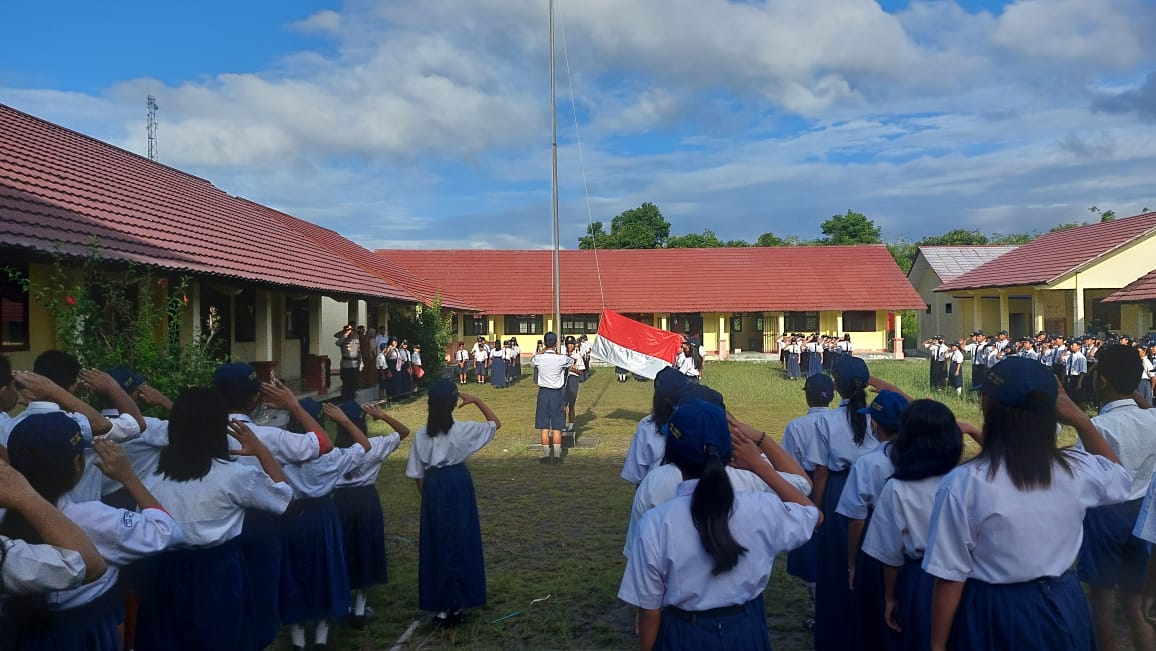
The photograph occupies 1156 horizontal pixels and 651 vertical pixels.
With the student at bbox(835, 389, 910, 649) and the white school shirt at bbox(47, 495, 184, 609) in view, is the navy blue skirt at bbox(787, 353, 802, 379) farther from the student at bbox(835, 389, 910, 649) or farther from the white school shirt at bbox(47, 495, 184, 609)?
the white school shirt at bbox(47, 495, 184, 609)

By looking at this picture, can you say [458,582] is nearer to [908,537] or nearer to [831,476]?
[831,476]

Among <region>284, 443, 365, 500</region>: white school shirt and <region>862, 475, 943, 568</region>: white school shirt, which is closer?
<region>862, 475, 943, 568</region>: white school shirt

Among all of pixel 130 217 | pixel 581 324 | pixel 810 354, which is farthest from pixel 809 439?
pixel 581 324

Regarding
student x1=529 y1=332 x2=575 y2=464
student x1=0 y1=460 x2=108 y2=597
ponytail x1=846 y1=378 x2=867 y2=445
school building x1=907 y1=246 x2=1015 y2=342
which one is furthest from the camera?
school building x1=907 y1=246 x2=1015 y2=342

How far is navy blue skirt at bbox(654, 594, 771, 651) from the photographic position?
98.2 inches

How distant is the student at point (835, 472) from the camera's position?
4129 millimetres

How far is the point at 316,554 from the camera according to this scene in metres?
4.53

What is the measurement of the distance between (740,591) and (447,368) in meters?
22.1

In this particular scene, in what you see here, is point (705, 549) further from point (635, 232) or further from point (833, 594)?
point (635, 232)

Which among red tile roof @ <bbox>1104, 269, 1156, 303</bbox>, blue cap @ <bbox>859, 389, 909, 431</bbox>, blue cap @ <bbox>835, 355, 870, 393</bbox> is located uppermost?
red tile roof @ <bbox>1104, 269, 1156, 303</bbox>

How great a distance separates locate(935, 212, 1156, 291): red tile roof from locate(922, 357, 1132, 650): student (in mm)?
25570

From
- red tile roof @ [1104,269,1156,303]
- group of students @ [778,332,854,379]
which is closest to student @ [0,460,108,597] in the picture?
group of students @ [778,332,854,379]

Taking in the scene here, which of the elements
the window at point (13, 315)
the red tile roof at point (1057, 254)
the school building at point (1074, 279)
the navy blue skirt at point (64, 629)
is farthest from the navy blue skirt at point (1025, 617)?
the red tile roof at point (1057, 254)

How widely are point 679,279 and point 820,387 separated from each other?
29.8 metres
